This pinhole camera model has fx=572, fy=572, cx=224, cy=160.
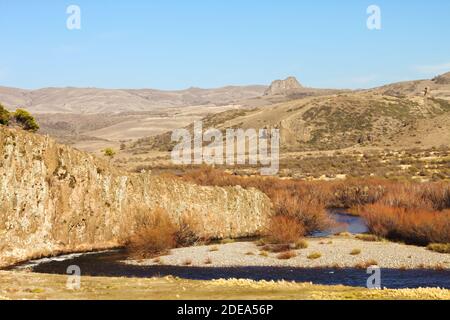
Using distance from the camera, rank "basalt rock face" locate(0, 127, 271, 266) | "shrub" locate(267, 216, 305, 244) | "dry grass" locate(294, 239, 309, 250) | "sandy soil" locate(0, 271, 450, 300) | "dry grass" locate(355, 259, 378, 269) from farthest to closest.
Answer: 1. "shrub" locate(267, 216, 305, 244)
2. "dry grass" locate(294, 239, 309, 250)
3. "basalt rock face" locate(0, 127, 271, 266)
4. "dry grass" locate(355, 259, 378, 269)
5. "sandy soil" locate(0, 271, 450, 300)

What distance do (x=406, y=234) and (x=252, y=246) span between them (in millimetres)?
11232

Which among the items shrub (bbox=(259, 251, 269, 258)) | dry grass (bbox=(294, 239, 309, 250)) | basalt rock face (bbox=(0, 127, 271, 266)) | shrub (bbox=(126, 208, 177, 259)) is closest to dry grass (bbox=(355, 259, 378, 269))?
dry grass (bbox=(294, 239, 309, 250))

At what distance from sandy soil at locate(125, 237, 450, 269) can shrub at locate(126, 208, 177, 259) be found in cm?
114

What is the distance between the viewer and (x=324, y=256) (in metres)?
36.3

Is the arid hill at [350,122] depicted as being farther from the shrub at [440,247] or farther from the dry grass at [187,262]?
the dry grass at [187,262]

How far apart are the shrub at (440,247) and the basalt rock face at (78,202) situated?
1587cm

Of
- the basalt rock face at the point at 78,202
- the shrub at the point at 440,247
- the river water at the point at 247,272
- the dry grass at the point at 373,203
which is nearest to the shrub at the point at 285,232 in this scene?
the dry grass at the point at 373,203

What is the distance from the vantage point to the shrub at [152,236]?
3891cm

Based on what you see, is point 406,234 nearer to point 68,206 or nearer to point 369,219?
point 369,219

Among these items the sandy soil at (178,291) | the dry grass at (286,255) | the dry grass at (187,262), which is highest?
the sandy soil at (178,291)

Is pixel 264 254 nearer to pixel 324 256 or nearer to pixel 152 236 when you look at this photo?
pixel 324 256

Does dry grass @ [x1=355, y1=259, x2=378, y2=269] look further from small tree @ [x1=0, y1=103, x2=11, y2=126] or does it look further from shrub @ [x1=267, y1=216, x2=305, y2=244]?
small tree @ [x1=0, y1=103, x2=11, y2=126]

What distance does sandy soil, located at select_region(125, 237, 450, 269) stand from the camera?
34.2 metres

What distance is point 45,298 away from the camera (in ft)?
64.7
